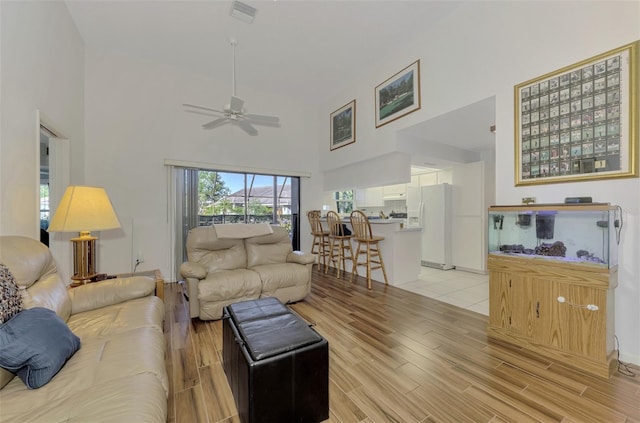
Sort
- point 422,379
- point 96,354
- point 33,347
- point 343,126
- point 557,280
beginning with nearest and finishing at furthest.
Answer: point 33,347 → point 96,354 → point 422,379 → point 557,280 → point 343,126

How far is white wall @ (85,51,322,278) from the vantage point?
3.73 metres

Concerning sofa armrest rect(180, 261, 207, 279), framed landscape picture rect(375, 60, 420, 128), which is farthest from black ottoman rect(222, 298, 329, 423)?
framed landscape picture rect(375, 60, 420, 128)

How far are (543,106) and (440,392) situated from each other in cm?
243

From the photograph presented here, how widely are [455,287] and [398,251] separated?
91cm

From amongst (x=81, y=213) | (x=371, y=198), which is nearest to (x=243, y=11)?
(x=81, y=213)

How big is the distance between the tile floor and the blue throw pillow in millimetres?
3337

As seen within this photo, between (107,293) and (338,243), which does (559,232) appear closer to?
(338,243)

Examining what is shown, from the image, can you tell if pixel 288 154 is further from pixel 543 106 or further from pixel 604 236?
pixel 604 236

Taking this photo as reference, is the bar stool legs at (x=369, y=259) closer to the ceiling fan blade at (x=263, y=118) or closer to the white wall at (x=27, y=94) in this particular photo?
the ceiling fan blade at (x=263, y=118)

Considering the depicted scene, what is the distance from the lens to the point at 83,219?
205 centimetres

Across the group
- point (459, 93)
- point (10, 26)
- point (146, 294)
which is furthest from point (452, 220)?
point (10, 26)

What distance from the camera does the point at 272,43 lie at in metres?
3.60

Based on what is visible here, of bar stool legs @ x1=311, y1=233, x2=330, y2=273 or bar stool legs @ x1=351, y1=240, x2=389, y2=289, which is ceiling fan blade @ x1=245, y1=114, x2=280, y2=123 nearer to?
bar stool legs @ x1=351, y1=240, x2=389, y2=289

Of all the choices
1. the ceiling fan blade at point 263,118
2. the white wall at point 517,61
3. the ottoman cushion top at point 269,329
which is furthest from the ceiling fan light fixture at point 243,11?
the ottoman cushion top at point 269,329
